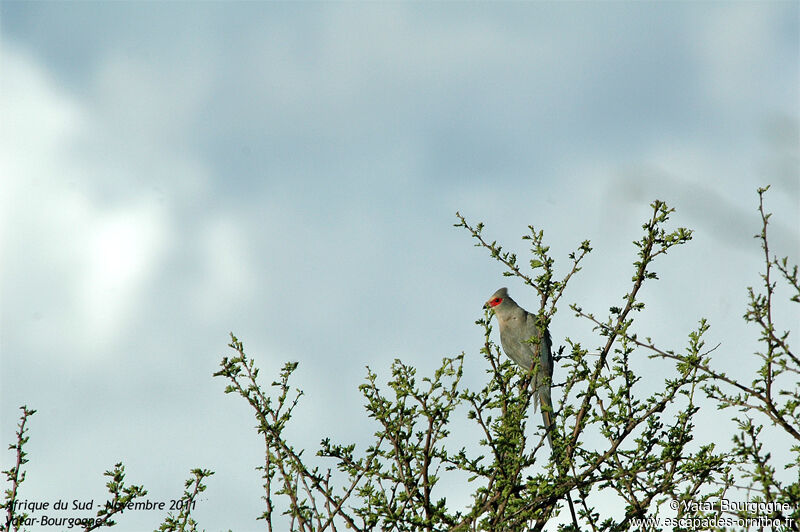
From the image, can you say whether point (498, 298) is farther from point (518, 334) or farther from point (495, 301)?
Answer: point (518, 334)

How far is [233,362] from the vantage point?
6000 mm

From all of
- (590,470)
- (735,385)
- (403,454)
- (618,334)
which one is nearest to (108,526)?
(403,454)


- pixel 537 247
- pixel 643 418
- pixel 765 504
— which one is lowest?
pixel 765 504

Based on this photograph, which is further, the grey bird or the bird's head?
the bird's head

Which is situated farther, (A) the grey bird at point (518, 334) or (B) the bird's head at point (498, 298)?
(B) the bird's head at point (498, 298)

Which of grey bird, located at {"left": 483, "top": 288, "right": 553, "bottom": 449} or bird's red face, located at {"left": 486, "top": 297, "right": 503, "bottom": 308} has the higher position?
bird's red face, located at {"left": 486, "top": 297, "right": 503, "bottom": 308}

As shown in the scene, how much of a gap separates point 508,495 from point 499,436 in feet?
1.45

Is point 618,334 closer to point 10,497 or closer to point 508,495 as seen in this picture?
point 508,495

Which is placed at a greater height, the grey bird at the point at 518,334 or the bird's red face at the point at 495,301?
the bird's red face at the point at 495,301

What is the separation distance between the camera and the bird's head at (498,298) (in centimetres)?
1025

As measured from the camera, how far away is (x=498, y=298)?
10.3 metres

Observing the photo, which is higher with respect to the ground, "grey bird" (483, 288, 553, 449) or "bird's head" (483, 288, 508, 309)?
"bird's head" (483, 288, 508, 309)

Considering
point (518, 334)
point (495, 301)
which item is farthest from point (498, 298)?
point (518, 334)

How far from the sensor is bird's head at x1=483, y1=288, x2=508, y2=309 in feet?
33.6
